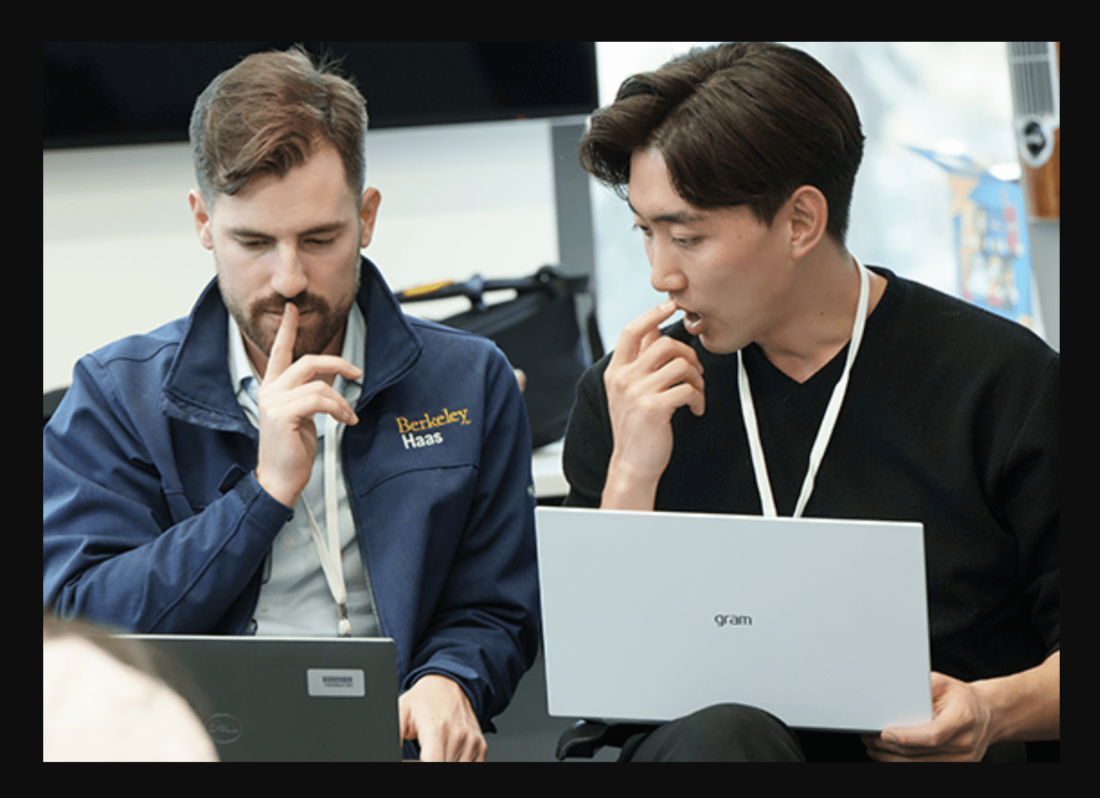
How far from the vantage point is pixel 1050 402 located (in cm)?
135

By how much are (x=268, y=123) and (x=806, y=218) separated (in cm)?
72

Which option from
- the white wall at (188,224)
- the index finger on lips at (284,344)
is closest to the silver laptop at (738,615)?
the index finger on lips at (284,344)

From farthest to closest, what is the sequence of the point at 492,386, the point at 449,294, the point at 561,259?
the point at 561,259
the point at 449,294
the point at 492,386

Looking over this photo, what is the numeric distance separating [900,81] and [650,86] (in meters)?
1.48

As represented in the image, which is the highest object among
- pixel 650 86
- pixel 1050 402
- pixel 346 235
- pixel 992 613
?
pixel 650 86

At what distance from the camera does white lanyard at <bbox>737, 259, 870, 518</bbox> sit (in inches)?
56.9

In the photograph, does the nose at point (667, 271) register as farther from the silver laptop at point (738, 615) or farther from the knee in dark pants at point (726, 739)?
the knee in dark pants at point (726, 739)

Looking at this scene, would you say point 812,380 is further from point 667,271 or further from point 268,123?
point 268,123

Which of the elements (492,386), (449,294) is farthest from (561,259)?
(492,386)

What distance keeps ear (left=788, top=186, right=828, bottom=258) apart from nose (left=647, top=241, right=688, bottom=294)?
16cm

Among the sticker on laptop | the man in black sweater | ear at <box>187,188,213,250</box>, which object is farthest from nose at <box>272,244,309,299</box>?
the sticker on laptop

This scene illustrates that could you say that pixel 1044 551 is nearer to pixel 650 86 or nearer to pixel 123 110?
pixel 650 86

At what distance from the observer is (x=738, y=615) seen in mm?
1198

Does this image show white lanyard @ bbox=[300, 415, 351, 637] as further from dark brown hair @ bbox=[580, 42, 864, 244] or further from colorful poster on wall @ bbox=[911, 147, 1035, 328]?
colorful poster on wall @ bbox=[911, 147, 1035, 328]
